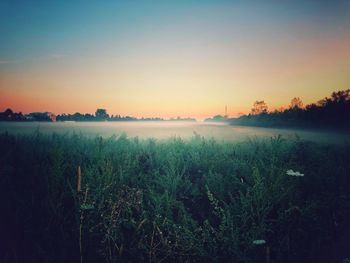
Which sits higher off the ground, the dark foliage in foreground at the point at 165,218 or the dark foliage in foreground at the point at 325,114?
the dark foliage in foreground at the point at 325,114

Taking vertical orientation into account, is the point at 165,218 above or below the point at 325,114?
below

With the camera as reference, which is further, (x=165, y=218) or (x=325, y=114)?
(x=325, y=114)

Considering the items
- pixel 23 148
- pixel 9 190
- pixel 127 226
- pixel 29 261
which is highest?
pixel 23 148

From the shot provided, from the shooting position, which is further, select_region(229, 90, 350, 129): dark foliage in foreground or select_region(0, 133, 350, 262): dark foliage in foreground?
select_region(229, 90, 350, 129): dark foliage in foreground

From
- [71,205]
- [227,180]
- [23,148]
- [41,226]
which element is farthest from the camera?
[23,148]

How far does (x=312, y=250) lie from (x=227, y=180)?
205cm

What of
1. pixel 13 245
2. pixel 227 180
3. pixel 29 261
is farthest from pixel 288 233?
pixel 13 245

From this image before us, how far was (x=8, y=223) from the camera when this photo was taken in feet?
11.6

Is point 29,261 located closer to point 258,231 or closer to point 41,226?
point 41,226

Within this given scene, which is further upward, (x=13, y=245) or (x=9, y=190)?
(x=9, y=190)

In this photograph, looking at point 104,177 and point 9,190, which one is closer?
point 9,190

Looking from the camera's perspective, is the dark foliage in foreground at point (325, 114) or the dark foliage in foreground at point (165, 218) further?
the dark foliage in foreground at point (325, 114)

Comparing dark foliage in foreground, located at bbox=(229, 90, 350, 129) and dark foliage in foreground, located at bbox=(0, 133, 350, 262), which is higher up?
dark foliage in foreground, located at bbox=(229, 90, 350, 129)

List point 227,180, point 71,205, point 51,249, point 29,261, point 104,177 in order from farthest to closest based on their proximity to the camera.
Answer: point 227,180 → point 104,177 → point 71,205 → point 51,249 → point 29,261
